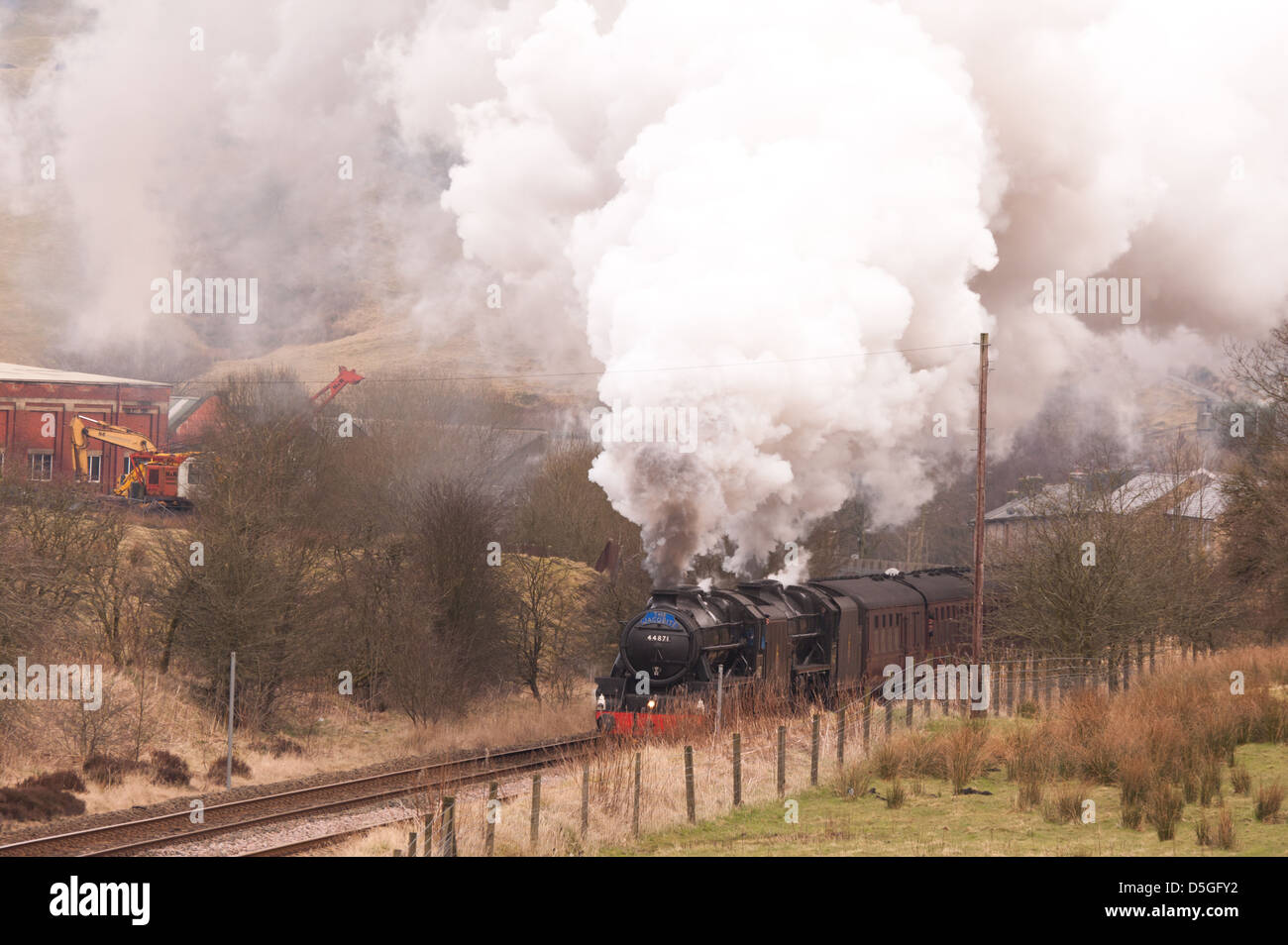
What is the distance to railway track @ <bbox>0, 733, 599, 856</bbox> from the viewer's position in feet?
49.3

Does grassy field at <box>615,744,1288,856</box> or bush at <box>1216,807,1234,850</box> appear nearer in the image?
bush at <box>1216,807,1234,850</box>

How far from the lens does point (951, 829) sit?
515 inches

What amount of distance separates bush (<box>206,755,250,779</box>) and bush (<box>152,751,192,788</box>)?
1.30 ft

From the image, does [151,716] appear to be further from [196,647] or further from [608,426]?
[608,426]

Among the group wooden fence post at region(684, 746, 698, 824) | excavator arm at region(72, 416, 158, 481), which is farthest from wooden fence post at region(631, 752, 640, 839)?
excavator arm at region(72, 416, 158, 481)

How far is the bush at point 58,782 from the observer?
62.9 ft

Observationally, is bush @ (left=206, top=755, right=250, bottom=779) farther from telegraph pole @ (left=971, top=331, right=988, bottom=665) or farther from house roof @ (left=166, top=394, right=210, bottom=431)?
house roof @ (left=166, top=394, right=210, bottom=431)

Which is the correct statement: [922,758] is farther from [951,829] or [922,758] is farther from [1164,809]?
[1164,809]

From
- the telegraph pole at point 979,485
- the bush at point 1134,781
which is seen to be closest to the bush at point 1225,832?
the bush at point 1134,781

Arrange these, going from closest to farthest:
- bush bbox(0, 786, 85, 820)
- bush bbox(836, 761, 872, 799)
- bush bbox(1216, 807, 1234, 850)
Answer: bush bbox(1216, 807, 1234, 850)
bush bbox(836, 761, 872, 799)
bush bbox(0, 786, 85, 820)

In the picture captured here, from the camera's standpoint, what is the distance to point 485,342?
151m

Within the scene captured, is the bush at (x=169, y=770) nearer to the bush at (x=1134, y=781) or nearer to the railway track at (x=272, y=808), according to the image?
the railway track at (x=272, y=808)

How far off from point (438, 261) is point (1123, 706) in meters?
172
